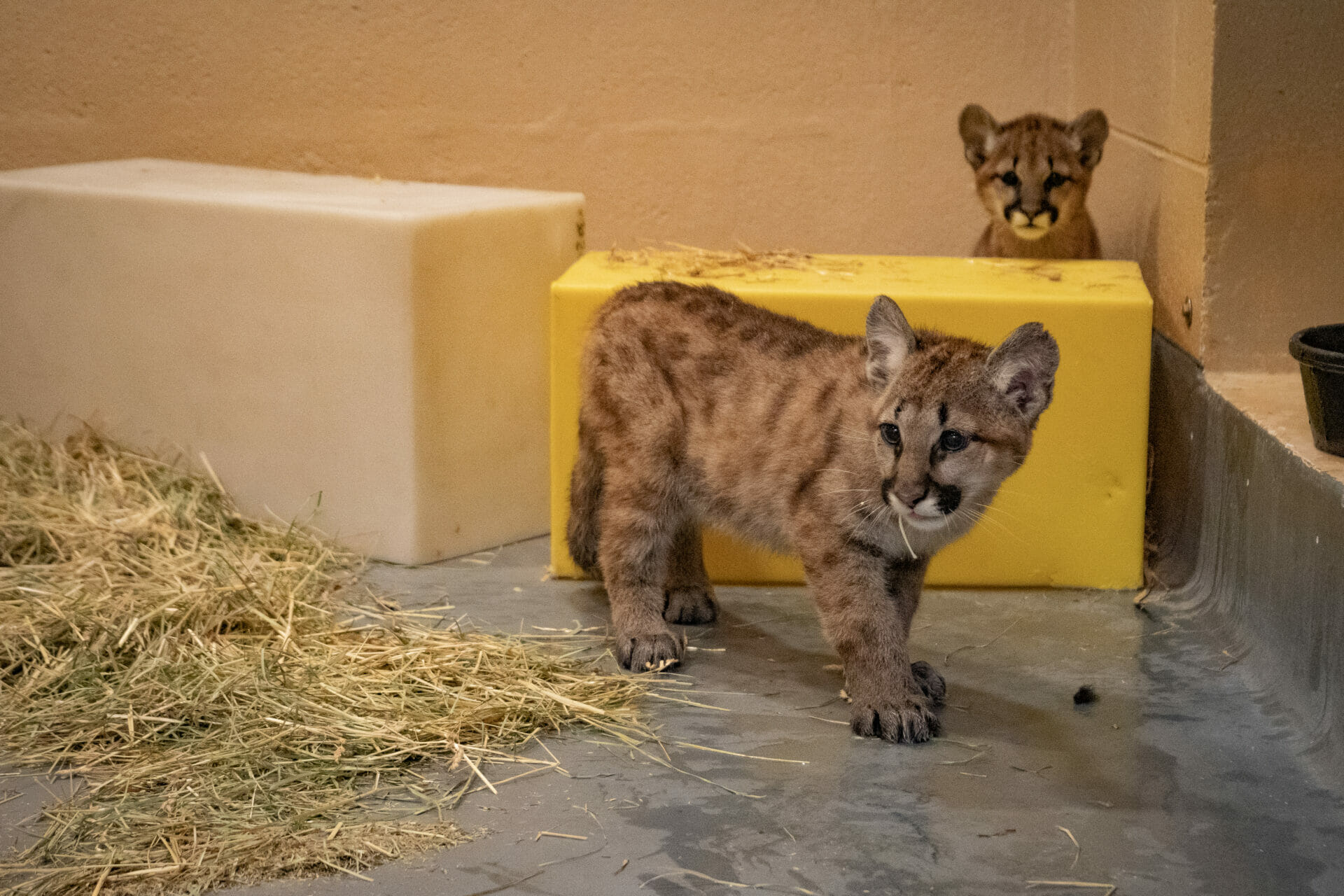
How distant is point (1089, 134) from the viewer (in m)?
5.77

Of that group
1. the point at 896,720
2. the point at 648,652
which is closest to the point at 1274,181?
the point at 896,720

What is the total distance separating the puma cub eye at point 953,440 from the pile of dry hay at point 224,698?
1.16 m

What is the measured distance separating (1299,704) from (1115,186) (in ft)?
10.5

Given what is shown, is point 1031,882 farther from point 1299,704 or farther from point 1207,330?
point 1207,330

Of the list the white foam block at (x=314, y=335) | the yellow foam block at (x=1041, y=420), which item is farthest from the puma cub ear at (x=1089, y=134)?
the white foam block at (x=314, y=335)

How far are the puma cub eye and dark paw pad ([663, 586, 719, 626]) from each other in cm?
137

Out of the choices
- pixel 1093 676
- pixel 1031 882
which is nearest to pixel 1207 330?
pixel 1093 676

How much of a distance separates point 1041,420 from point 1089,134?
158 cm

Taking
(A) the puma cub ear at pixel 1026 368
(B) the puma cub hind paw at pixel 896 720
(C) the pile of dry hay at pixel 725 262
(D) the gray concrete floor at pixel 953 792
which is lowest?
(D) the gray concrete floor at pixel 953 792

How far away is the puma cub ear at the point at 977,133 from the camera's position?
19.7 ft

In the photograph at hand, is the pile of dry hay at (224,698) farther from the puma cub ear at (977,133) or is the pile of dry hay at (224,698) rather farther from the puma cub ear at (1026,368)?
the puma cub ear at (977,133)

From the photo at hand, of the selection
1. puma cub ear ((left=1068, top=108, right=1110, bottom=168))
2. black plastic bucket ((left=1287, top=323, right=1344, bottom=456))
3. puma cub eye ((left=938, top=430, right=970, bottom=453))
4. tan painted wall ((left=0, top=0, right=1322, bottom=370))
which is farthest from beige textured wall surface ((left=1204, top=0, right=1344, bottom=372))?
tan painted wall ((left=0, top=0, right=1322, bottom=370))

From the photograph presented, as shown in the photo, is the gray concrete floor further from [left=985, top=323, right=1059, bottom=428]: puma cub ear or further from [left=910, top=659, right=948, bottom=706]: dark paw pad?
[left=985, top=323, right=1059, bottom=428]: puma cub ear

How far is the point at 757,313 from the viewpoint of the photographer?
459 centimetres
